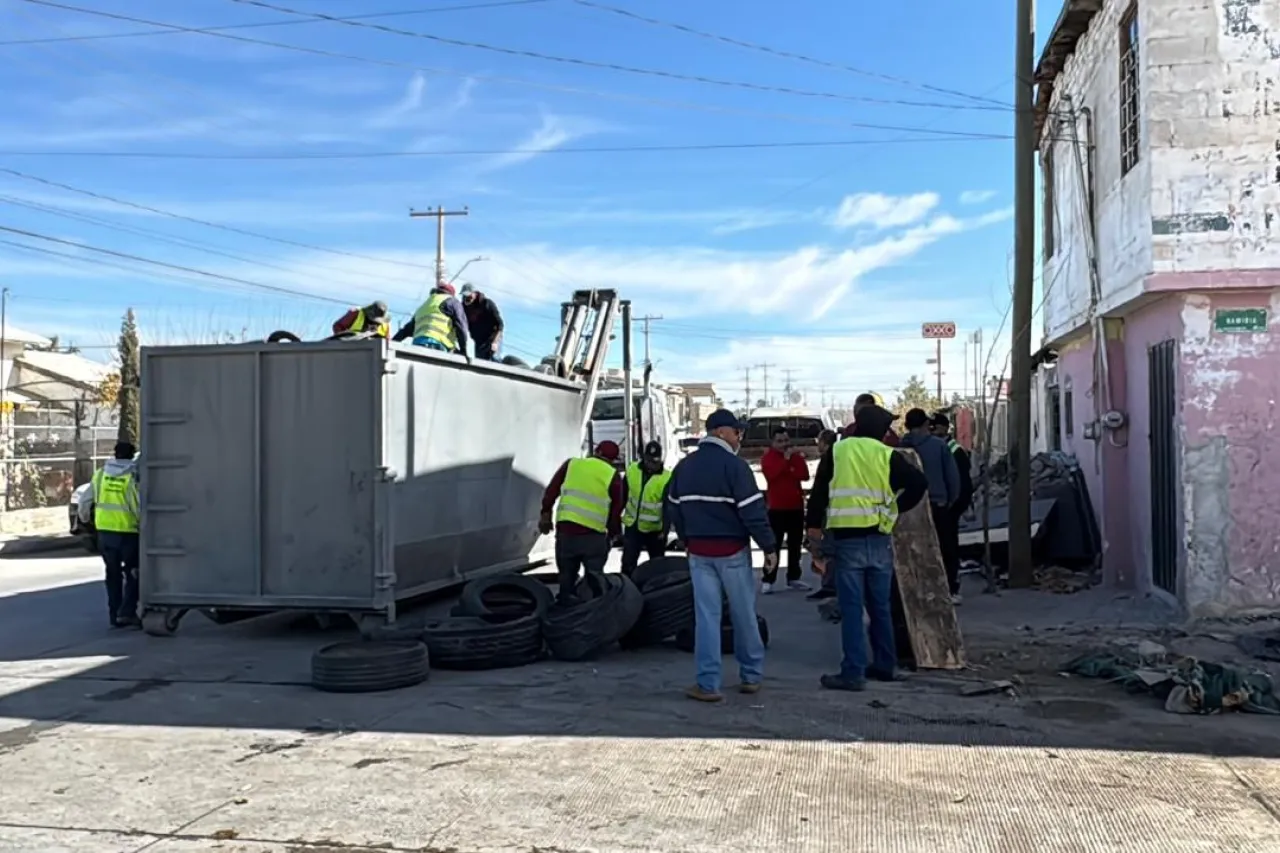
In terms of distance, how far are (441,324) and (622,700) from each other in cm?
498

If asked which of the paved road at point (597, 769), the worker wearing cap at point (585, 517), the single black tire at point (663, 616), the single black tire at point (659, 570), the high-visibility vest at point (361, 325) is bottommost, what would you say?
the paved road at point (597, 769)

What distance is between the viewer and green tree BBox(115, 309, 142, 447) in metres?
22.7

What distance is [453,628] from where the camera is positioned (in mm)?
8531

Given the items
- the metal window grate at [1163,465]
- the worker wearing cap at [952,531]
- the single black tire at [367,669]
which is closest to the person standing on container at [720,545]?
the single black tire at [367,669]

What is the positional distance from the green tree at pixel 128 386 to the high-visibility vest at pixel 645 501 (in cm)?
1012

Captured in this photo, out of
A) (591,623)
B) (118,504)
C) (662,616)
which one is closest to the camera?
(591,623)

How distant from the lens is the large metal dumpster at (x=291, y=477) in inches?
374

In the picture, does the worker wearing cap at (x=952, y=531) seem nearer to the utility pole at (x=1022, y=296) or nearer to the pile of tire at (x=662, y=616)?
the utility pole at (x=1022, y=296)

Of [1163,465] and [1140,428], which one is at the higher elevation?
[1140,428]

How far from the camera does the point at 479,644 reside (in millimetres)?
8469

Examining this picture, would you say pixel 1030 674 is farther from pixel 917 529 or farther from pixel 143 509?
pixel 143 509

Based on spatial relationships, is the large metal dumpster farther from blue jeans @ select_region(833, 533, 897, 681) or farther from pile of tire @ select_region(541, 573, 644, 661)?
blue jeans @ select_region(833, 533, 897, 681)

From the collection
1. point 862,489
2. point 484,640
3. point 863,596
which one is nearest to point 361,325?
point 484,640

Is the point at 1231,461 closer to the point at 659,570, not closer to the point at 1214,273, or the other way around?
the point at 1214,273
